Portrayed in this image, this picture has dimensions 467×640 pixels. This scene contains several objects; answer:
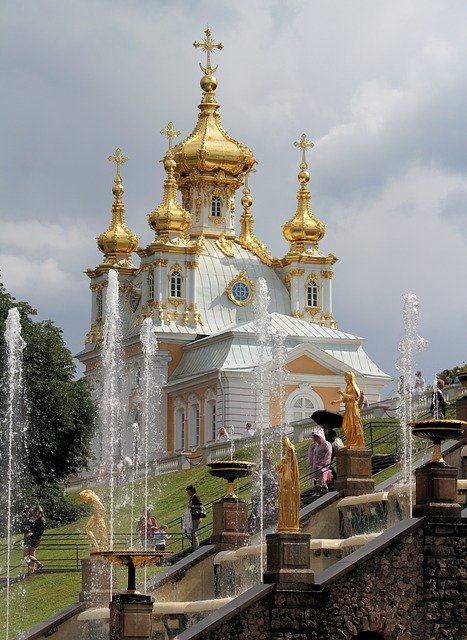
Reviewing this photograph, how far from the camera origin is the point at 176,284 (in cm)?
10519

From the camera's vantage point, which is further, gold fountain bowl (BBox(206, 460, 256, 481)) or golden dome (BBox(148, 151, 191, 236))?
golden dome (BBox(148, 151, 191, 236))

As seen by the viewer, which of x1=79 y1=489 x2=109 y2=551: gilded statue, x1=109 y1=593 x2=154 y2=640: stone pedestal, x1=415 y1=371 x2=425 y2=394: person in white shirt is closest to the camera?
x1=109 y1=593 x2=154 y2=640: stone pedestal

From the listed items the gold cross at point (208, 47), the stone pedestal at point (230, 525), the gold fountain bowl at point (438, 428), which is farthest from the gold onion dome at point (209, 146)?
the gold fountain bowl at point (438, 428)

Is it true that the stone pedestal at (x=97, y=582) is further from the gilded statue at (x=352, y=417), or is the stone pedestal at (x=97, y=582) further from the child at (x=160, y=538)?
the gilded statue at (x=352, y=417)

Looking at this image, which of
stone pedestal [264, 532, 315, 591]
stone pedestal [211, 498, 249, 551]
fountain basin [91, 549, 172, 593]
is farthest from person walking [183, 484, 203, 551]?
stone pedestal [264, 532, 315, 591]

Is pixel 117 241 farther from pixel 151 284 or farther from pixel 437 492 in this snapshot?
pixel 437 492

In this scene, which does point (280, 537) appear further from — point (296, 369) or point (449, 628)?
point (296, 369)

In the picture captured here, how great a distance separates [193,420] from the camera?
3839 inches

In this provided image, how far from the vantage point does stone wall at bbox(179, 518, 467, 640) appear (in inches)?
1453

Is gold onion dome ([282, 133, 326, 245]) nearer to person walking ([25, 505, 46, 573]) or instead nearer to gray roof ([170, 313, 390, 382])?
gray roof ([170, 313, 390, 382])

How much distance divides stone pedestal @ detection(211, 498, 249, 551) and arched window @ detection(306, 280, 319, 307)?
65229 mm

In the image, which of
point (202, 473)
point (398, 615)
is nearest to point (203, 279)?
point (202, 473)

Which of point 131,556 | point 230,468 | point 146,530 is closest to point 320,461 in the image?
point 230,468

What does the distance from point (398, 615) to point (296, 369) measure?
58464mm
